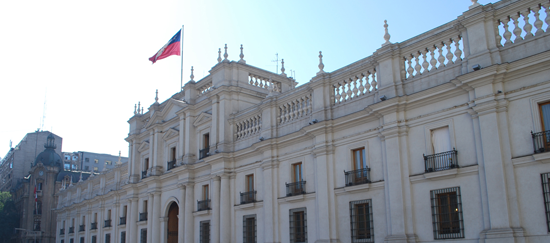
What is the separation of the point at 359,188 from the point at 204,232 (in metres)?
12.5

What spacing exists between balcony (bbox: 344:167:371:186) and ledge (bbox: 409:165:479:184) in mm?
2318

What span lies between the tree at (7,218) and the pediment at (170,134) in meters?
50.9

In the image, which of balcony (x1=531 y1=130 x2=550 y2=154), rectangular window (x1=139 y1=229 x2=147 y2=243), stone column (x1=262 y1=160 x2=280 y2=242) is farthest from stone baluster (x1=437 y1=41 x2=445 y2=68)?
rectangular window (x1=139 y1=229 x2=147 y2=243)

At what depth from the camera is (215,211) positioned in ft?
92.2

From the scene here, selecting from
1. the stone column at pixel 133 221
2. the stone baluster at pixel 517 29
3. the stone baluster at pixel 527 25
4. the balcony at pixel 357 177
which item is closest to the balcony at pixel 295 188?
the balcony at pixel 357 177

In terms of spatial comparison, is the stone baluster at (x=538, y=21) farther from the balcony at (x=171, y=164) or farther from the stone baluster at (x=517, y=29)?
the balcony at (x=171, y=164)

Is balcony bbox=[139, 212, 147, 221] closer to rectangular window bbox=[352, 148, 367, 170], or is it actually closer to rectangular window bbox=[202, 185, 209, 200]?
rectangular window bbox=[202, 185, 209, 200]

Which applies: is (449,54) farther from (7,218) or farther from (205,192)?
(7,218)

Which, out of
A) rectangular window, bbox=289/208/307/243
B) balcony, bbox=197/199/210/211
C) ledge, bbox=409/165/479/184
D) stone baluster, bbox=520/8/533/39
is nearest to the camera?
stone baluster, bbox=520/8/533/39

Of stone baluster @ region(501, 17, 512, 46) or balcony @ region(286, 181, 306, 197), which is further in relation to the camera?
balcony @ region(286, 181, 306, 197)

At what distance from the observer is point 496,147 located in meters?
16.1

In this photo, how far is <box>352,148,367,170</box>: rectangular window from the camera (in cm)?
2091

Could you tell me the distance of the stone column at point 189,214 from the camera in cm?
3017

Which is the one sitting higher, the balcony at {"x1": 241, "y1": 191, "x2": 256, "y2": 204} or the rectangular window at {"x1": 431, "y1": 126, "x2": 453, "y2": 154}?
the rectangular window at {"x1": 431, "y1": 126, "x2": 453, "y2": 154}
